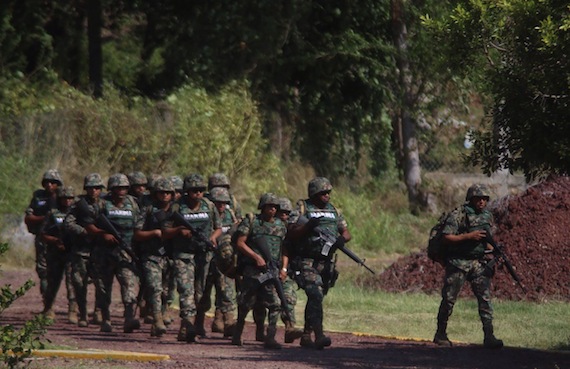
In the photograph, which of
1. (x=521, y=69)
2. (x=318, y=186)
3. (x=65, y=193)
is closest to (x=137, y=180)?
(x=65, y=193)

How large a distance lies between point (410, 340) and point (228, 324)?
7.67 feet

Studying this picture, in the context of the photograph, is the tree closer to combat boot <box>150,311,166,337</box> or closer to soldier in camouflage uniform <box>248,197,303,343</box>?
soldier in camouflage uniform <box>248,197,303,343</box>

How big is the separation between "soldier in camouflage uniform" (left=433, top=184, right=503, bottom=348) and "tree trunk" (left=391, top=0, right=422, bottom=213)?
17191 millimetres

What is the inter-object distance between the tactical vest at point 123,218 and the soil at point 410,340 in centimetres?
131

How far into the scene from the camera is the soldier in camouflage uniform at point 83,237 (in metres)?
18.8

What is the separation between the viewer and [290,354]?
16.0 metres

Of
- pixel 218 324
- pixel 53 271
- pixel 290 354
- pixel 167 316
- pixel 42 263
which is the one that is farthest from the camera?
pixel 42 263

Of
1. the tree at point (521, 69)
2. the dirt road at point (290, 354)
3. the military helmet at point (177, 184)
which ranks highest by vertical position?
the tree at point (521, 69)

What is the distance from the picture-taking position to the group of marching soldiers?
655 inches

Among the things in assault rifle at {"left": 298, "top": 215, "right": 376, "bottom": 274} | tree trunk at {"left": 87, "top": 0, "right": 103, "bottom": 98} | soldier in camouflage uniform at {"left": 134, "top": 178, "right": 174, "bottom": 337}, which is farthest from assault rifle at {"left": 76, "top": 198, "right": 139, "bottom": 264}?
tree trunk at {"left": 87, "top": 0, "right": 103, "bottom": 98}

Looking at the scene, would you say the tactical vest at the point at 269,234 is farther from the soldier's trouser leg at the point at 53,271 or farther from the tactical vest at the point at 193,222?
the soldier's trouser leg at the point at 53,271

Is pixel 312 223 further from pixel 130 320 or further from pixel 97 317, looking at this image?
pixel 97 317

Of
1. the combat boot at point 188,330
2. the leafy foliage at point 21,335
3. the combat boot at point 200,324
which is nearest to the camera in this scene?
the leafy foliage at point 21,335

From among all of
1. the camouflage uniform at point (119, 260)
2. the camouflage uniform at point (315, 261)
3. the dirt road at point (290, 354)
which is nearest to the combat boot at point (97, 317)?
the dirt road at point (290, 354)
